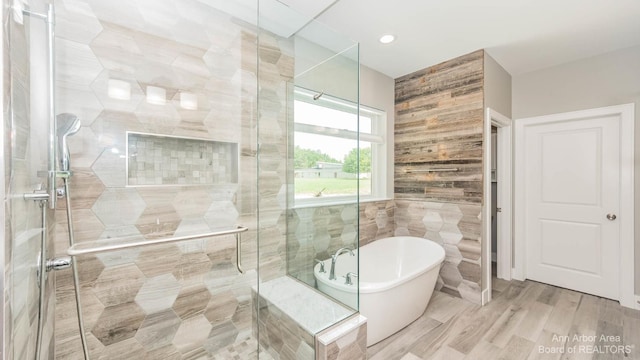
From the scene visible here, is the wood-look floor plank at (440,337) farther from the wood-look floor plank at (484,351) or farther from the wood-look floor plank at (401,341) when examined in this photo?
the wood-look floor plank at (484,351)

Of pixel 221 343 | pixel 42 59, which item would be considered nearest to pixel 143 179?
pixel 42 59

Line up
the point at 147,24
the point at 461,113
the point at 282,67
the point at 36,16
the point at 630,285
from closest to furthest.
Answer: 1. the point at 36,16
2. the point at 147,24
3. the point at 282,67
4. the point at 630,285
5. the point at 461,113

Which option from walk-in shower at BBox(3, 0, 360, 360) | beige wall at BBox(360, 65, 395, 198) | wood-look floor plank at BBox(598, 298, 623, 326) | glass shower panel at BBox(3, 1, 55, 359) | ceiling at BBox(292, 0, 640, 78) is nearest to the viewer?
glass shower panel at BBox(3, 1, 55, 359)

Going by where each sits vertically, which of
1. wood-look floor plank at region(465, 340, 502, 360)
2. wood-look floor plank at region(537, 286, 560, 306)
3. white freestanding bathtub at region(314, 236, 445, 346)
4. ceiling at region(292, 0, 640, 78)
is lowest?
wood-look floor plank at region(465, 340, 502, 360)

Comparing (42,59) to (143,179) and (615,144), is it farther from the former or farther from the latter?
(615,144)

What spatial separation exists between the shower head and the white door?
4.13 m

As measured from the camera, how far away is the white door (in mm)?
2551

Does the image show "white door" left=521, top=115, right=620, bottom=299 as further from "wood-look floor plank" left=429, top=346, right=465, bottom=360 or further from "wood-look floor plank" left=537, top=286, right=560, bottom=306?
"wood-look floor plank" left=429, top=346, right=465, bottom=360

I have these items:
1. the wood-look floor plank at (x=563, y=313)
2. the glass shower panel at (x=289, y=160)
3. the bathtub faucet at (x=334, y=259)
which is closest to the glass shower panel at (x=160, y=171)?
the glass shower panel at (x=289, y=160)

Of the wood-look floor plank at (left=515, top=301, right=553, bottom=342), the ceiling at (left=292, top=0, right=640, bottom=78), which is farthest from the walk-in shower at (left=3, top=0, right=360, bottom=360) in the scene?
the wood-look floor plank at (left=515, top=301, right=553, bottom=342)

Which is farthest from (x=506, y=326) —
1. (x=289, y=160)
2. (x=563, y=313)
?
(x=289, y=160)

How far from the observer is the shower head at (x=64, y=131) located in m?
1.23

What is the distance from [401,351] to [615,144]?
2.94 m

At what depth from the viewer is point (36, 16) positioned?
97 centimetres
